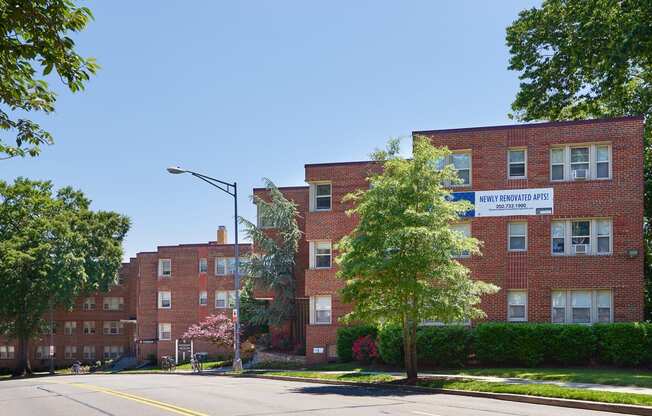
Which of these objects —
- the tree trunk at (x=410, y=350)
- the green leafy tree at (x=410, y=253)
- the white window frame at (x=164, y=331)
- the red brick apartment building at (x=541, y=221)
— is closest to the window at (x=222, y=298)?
the white window frame at (x=164, y=331)

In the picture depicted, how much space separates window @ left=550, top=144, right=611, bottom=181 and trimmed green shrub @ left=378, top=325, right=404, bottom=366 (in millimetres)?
9143

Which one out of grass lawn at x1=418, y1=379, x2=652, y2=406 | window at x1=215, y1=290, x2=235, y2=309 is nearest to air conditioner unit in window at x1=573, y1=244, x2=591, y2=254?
grass lawn at x1=418, y1=379, x2=652, y2=406

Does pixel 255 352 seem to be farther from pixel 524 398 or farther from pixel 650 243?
pixel 524 398

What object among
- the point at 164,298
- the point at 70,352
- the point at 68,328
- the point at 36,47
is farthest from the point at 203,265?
the point at 36,47

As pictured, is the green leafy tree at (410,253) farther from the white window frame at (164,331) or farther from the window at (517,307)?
the white window frame at (164,331)

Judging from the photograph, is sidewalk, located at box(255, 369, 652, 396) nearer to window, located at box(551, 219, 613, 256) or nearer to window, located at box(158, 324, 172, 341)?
window, located at box(551, 219, 613, 256)

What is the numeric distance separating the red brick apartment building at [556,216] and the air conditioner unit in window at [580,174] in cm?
6

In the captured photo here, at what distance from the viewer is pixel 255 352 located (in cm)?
4316

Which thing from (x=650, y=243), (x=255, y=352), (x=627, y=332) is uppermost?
(x=650, y=243)

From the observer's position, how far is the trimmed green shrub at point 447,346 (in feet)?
99.6

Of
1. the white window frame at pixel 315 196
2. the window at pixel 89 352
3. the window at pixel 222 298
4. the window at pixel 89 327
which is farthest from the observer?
the window at pixel 89 327

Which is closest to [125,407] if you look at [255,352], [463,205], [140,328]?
[463,205]

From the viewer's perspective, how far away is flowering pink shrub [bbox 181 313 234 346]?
4706 centimetres

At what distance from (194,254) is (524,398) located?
4548 cm
